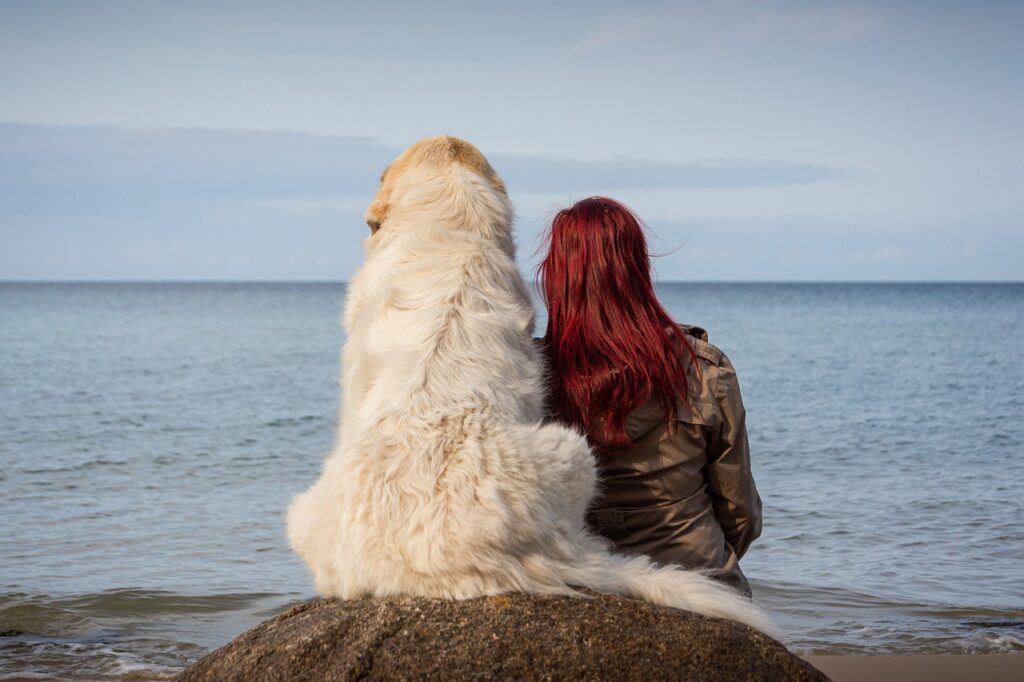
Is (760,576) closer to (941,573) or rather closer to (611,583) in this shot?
(941,573)

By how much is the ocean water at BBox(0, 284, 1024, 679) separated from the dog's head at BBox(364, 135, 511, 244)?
3.75 ft

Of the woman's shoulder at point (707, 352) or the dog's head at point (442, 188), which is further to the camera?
the woman's shoulder at point (707, 352)

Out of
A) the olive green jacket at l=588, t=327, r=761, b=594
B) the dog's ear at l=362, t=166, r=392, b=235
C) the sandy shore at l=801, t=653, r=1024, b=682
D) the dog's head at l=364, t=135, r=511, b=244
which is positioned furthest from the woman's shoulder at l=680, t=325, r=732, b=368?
the sandy shore at l=801, t=653, r=1024, b=682

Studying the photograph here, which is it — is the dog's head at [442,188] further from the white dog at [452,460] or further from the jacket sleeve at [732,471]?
the jacket sleeve at [732,471]

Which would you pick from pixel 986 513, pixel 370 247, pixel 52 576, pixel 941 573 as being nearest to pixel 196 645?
pixel 52 576

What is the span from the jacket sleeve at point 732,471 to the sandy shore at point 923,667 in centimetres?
224

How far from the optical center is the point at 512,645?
2.75m

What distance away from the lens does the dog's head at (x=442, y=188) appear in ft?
10.8

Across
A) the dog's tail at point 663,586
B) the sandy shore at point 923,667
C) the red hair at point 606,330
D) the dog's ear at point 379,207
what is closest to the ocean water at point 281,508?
the sandy shore at point 923,667

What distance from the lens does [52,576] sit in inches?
324

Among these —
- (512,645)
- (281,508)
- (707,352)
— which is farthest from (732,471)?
(281,508)

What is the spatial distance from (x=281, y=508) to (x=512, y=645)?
858cm

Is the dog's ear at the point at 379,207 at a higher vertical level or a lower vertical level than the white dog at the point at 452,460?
higher

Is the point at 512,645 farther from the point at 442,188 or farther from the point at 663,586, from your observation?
the point at 442,188
